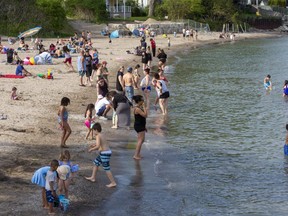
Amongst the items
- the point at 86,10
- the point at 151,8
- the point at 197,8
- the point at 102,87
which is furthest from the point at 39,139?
the point at 197,8

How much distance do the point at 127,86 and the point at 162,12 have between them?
74364 millimetres

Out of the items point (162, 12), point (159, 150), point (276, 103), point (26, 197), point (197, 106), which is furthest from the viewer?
point (162, 12)

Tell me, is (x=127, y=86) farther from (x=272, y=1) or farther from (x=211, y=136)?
(x=272, y=1)

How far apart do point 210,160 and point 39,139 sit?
474cm

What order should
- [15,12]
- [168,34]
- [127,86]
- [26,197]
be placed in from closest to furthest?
[26,197]
[127,86]
[15,12]
[168,34]

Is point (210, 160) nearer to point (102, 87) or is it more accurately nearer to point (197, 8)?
point (102, 87)

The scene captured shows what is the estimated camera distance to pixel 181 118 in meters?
21.9

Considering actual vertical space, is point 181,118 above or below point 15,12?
below

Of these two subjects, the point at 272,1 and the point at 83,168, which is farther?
the point at 272,1

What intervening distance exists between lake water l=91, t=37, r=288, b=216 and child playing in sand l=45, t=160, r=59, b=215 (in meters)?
1.14

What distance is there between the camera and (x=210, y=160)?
16.0 metres

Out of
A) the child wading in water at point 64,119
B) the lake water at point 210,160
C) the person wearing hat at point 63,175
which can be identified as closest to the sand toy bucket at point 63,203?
the person wearing hat at point 63,175

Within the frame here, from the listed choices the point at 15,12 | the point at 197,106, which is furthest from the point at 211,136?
the point at 15,12

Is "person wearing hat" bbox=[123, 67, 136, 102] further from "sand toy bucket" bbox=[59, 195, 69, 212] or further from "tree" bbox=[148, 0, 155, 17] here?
"tree" bbox=[148, 0, 155, 17]
